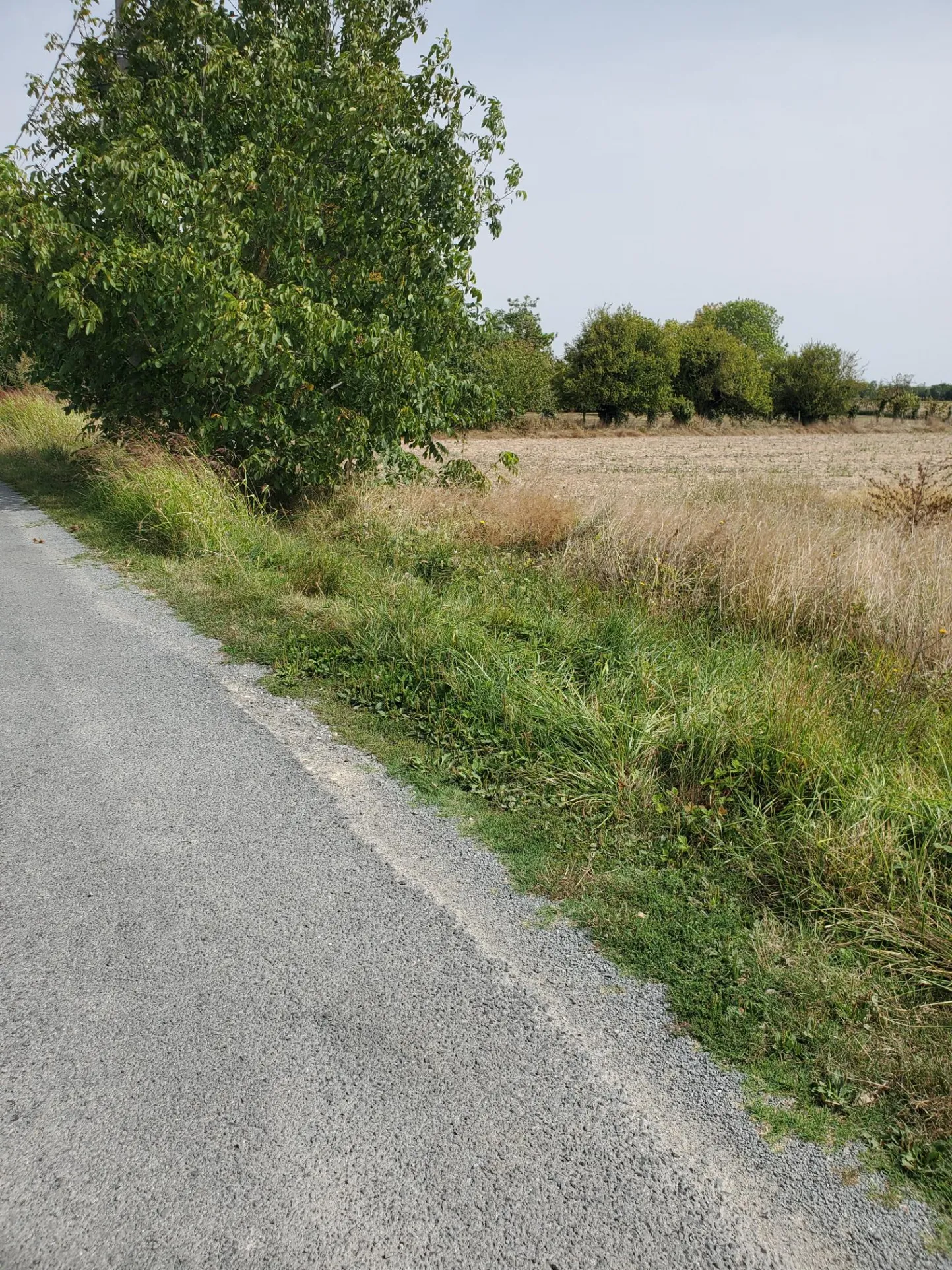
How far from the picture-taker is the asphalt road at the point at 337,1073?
197 cm

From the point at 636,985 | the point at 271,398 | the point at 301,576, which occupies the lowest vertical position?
the point at 636,985

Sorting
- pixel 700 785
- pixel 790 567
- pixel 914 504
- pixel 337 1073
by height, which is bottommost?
pixel 337 1073

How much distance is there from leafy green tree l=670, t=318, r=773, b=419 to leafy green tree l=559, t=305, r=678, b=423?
2609 mm

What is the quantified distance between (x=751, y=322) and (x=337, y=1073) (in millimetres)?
112215

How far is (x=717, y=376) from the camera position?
56688 mm

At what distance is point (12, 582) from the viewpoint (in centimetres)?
806

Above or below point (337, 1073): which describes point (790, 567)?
above

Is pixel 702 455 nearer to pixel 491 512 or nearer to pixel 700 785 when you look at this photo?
pixel 491 512

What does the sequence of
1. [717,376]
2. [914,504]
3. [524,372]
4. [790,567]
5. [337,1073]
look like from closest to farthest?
[337,1073]
[790,567]
[914,504]
[524,372]
[717,376]

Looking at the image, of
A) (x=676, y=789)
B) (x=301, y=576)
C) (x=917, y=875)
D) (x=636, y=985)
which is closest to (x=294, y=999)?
(x=636, y=985)

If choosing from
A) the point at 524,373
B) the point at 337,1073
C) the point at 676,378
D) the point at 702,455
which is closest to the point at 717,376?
the point at 676,378

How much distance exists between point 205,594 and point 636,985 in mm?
5636

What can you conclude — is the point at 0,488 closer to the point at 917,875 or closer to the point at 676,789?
the point at 676,789

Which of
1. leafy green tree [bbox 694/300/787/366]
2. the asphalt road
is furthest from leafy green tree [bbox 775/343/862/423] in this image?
the asphalt road
